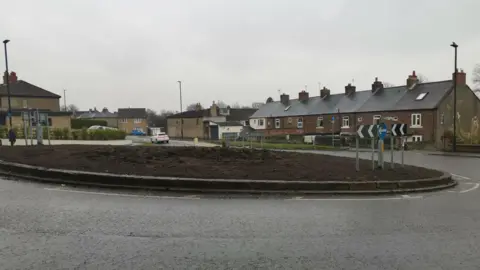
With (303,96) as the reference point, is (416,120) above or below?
below

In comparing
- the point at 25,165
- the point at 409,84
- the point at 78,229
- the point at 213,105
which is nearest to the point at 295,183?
the point at 78,229

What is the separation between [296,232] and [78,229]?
138 inches

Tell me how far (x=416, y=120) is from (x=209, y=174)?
3874cm

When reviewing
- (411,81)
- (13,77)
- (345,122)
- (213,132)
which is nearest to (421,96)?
(411,81)

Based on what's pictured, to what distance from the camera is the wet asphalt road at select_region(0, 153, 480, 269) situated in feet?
14.9

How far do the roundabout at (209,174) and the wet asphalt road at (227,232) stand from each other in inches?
28.2

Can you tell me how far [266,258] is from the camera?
183 inches

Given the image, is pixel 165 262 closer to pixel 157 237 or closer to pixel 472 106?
pixel 157 237

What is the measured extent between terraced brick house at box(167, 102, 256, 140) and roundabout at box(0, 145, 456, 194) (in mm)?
52834

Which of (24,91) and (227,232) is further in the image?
(24,91)

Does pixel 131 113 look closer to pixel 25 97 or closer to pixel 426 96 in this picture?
pixel 25 97

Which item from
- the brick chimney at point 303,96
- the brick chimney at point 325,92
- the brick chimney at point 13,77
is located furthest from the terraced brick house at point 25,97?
the brick chimney at point 325,92

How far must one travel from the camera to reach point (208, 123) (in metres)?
71.2

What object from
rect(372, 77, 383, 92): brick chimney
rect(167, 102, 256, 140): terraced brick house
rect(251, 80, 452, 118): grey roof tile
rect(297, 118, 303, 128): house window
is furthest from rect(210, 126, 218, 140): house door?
rect(372, 77, 383, 92): brick chimney
